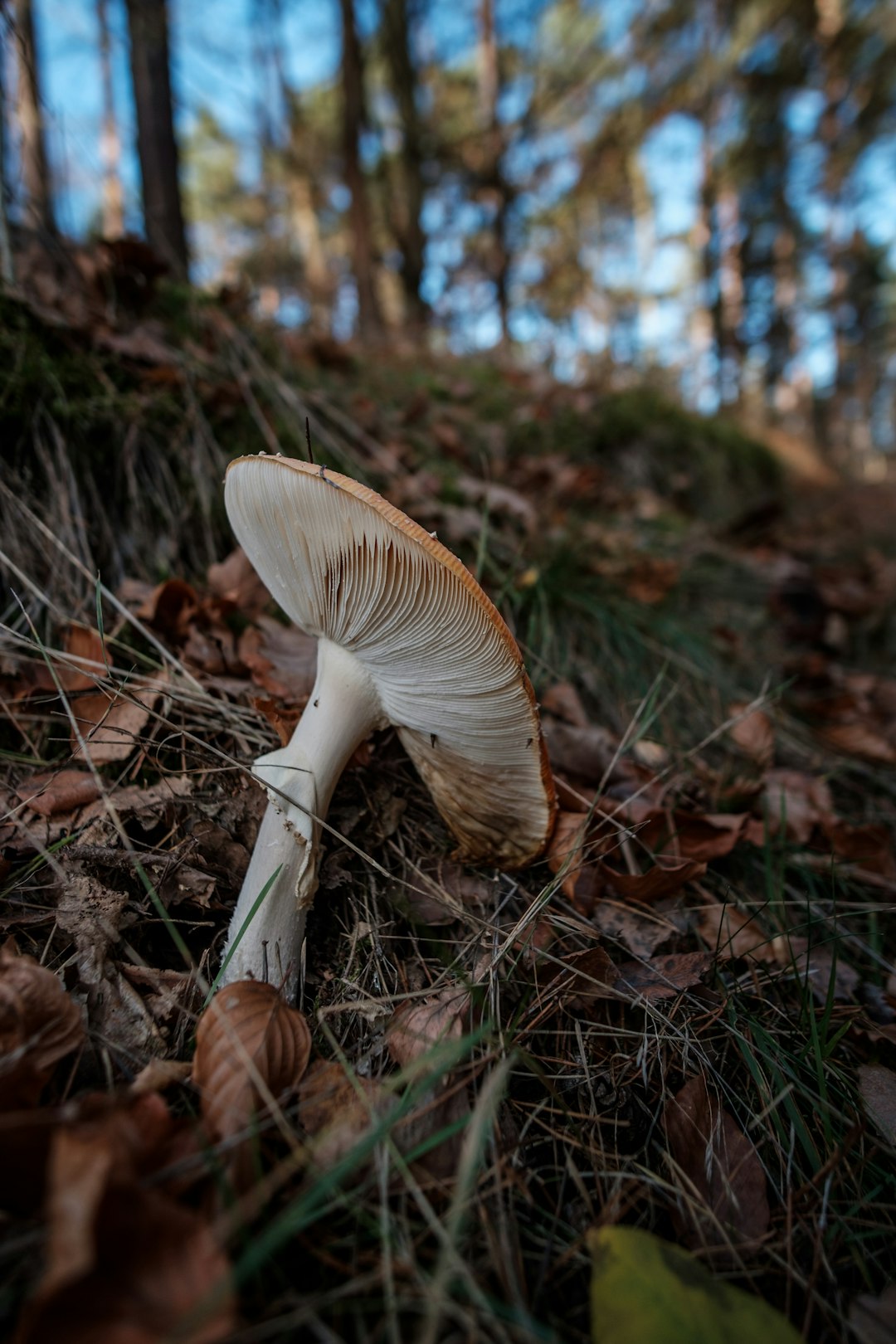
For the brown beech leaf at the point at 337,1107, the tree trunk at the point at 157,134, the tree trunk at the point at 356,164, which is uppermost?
the tree trunk at the point at 356,164

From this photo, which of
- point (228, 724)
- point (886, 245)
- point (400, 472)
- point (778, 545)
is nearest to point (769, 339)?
point (886, 245)

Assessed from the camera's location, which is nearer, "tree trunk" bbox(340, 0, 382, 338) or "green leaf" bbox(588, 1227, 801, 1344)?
"green leaf" bbox(588, 1227, 801, 1344)

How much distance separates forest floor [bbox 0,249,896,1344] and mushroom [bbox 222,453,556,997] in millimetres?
114

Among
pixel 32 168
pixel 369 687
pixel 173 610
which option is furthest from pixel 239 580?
pixel 32 168

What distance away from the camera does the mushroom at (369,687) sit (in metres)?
1.08

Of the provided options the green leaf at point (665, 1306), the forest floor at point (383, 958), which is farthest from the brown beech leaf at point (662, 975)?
the green leaf at point (665, 1306)

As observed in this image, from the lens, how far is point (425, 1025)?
115 centimetres

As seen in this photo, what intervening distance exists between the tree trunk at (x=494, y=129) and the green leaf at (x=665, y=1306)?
10468 mm

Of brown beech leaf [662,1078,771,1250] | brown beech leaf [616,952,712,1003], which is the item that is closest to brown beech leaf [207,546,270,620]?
brown beech leaf [616,952,712,1003]

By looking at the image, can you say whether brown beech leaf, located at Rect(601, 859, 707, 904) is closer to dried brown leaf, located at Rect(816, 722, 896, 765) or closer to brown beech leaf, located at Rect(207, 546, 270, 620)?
brown beech leaf, located at Rect(207, 546, 270, 620)

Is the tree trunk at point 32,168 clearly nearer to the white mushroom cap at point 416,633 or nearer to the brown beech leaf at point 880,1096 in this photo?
the white mushroom cap at point 416,633

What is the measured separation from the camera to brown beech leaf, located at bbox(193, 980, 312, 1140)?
910 mm

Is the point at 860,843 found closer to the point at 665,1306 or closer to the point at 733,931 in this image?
the point at 733,931

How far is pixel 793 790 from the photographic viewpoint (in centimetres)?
216
